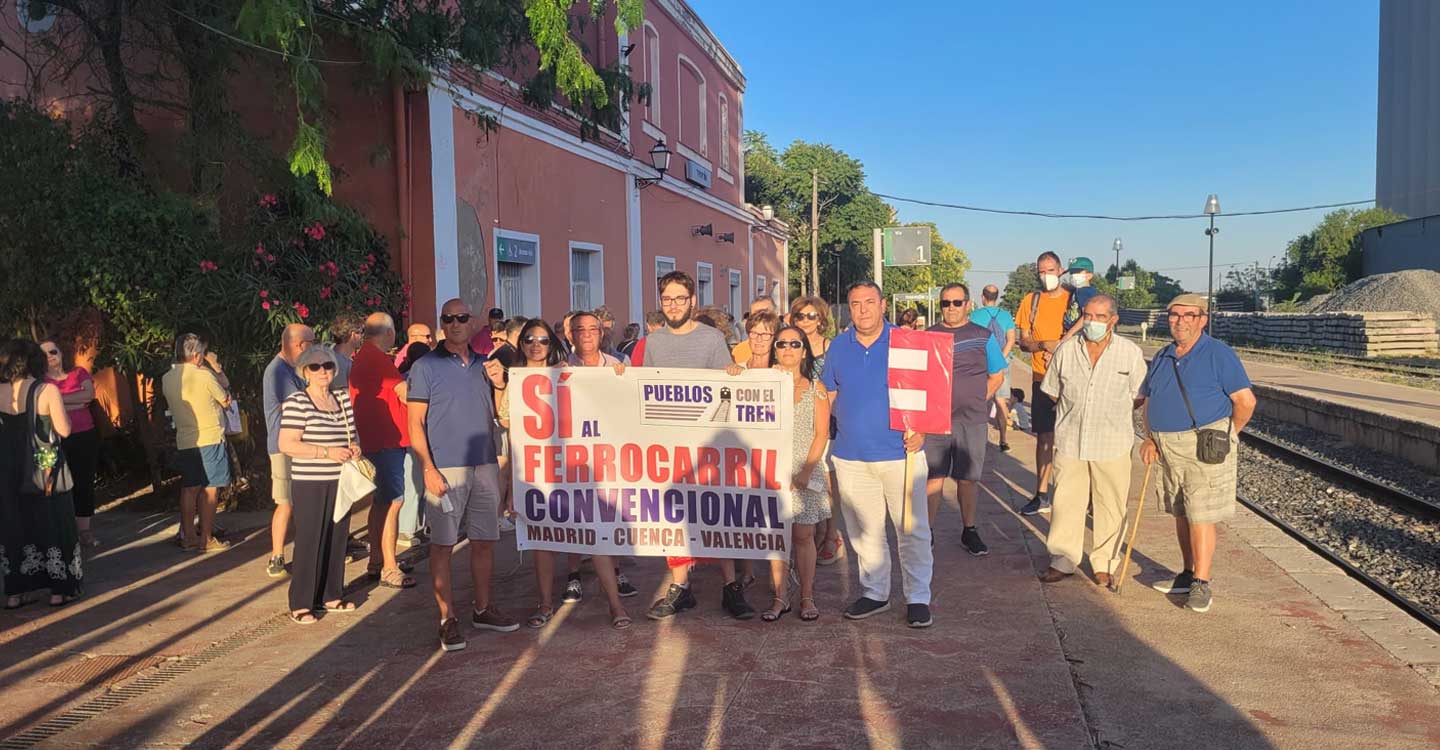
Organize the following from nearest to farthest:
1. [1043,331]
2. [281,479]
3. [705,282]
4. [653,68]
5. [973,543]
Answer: [281,479] < [973,543] < [1043,331] < [653,68] < [705,282]

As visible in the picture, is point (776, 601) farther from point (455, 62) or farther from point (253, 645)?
point (455, 62)

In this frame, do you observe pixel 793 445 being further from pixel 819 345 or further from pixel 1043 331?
pixel 1043 331

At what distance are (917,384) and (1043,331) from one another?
10.4ft

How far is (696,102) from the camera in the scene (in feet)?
70.0

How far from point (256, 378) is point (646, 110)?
1009 cm

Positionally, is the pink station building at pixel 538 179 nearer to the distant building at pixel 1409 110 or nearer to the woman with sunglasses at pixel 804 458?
the woman with sunglasses at pixel 804 458

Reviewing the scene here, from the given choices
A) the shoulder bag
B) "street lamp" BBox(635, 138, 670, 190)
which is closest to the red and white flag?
the shoulder bag

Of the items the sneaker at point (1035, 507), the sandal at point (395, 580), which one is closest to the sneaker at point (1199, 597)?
the sneaker at point (1035, 507)

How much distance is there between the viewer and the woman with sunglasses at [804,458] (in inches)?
214

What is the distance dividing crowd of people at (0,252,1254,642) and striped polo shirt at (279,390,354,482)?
0.5 inches

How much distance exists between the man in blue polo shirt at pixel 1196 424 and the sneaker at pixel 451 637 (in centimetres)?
401

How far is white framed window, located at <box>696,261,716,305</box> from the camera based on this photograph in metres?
22.0

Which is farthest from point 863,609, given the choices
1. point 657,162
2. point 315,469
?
point 657,162

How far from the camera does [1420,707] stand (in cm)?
415
